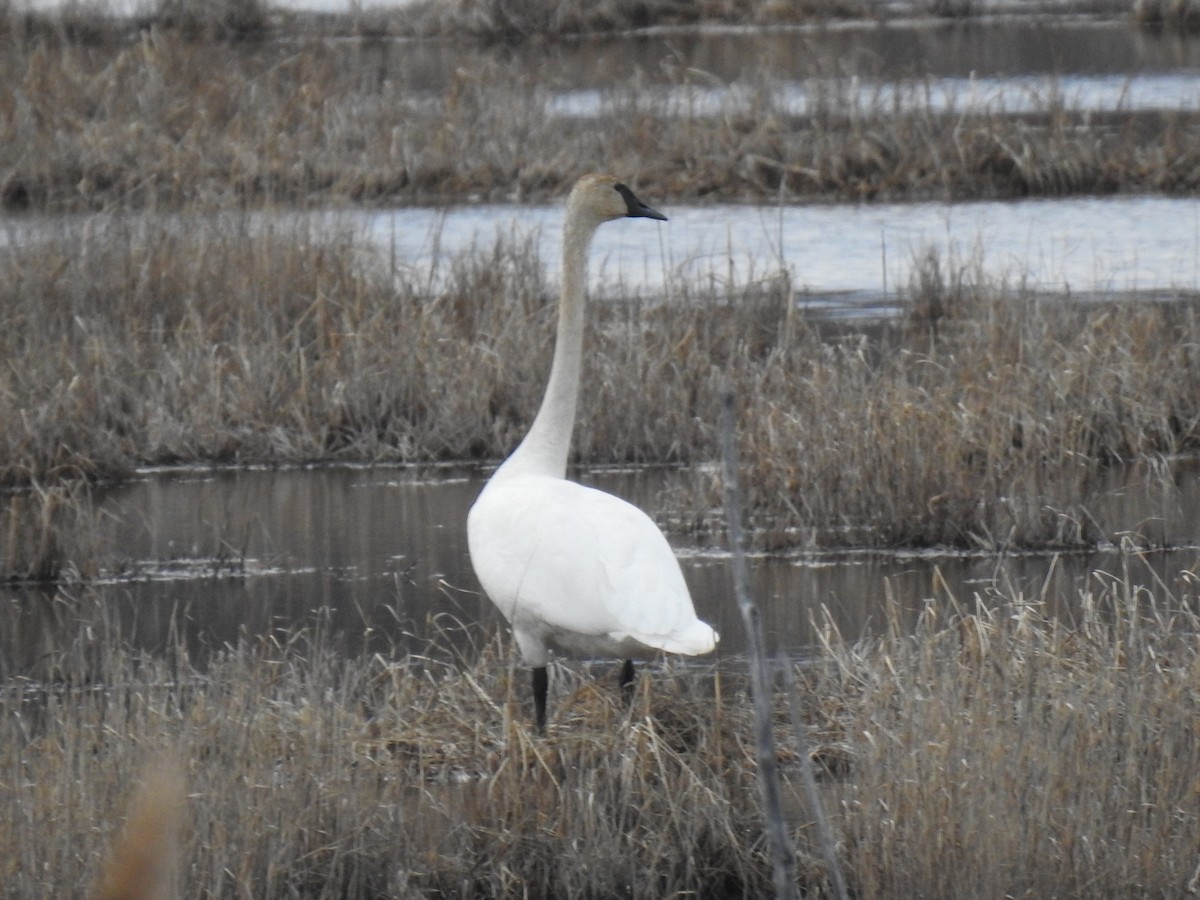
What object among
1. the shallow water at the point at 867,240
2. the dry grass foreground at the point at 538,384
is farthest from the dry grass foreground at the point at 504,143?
the dry grass foreground at the point at 538,384

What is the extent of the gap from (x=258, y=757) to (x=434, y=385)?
449 centimetres

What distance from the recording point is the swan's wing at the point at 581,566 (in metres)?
3.96

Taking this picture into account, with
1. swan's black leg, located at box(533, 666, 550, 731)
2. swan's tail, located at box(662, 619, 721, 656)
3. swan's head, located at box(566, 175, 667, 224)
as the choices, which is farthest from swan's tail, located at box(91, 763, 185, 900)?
swan's head, located at box(566, 175, 667, 224)

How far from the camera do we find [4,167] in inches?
618

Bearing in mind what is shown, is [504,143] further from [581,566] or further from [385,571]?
A: [581,566]

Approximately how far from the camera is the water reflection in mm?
5648

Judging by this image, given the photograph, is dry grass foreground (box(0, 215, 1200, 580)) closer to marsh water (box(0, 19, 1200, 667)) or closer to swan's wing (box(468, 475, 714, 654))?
marsh water (box(0, 19, 1200, 667))

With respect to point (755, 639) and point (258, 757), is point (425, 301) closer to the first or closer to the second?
point (258, 757)

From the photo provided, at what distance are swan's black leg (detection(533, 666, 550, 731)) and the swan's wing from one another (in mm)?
143

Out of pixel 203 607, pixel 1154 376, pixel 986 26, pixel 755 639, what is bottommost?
pixel 203 607

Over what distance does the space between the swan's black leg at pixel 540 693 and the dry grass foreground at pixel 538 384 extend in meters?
2.19

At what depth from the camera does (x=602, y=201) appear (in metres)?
5.41

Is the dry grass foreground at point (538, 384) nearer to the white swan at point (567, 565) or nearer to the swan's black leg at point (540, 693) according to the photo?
the white swan at point (567, 565)

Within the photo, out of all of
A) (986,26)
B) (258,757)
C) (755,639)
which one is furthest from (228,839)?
(986,26)
